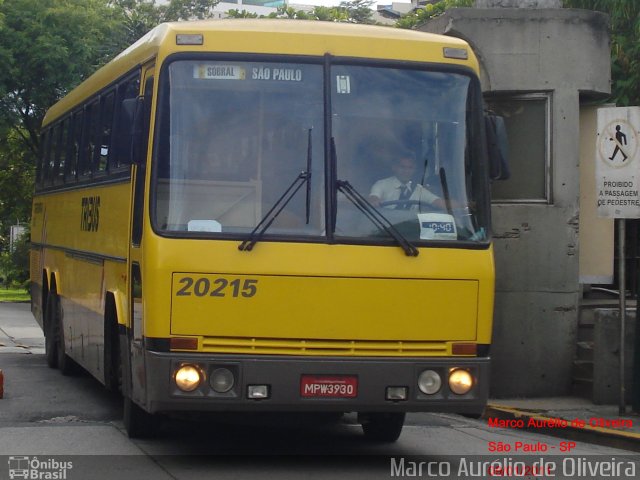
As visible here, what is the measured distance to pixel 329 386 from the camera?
855 cm

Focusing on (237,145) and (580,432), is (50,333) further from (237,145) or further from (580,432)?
(237,145)

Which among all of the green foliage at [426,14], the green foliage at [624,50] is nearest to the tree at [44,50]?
the green foliage at [426,14]

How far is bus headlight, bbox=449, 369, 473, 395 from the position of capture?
8.80m

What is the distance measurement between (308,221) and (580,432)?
4.43 m

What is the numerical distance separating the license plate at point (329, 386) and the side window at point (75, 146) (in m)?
6.01

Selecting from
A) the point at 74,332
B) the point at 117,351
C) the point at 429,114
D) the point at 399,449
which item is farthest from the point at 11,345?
the point at 429,114

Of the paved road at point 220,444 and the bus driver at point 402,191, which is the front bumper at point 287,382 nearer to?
the paved road at point 220,444

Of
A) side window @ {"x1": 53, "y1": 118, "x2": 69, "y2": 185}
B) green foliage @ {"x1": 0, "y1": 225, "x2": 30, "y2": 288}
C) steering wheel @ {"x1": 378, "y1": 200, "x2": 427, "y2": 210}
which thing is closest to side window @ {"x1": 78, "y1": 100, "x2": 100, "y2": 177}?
side window @ {"x1": 53, "y1": 118, "x2": 69, "y2": 185}

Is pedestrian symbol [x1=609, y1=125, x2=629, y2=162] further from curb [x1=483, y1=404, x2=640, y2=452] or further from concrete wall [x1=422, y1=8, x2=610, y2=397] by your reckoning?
curb [x1=483, y1=404, x2=640, y2=452]

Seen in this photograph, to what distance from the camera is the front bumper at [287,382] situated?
8.45 metres

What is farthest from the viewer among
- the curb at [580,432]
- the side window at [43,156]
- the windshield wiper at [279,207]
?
the side window at [43,156]

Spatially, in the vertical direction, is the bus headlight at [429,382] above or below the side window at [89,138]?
below

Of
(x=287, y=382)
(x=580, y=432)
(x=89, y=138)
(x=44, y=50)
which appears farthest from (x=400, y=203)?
(x=44, y=50)

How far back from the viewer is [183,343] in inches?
335
